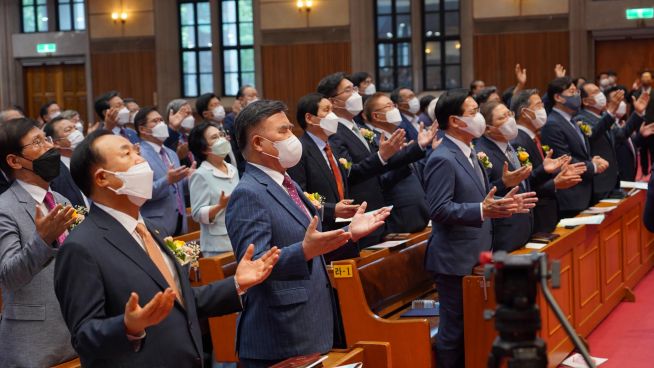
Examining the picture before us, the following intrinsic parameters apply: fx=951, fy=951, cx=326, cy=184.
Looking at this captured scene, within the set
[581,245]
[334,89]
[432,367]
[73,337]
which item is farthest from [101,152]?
[581,245]

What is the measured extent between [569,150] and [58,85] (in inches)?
616

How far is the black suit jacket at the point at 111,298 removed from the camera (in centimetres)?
281

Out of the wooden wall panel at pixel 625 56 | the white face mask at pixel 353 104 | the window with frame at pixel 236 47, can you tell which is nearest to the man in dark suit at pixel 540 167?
the white face mask at pixel 353 104

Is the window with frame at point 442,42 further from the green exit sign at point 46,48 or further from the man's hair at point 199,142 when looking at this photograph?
the man's hair at point 199,142

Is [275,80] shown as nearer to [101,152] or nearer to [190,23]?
[190,23]

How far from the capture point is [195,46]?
1947 cm

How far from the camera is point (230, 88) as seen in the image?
19359mm

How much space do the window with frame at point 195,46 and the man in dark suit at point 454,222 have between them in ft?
48.1

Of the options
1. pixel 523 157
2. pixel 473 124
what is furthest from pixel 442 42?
pixel 473 124

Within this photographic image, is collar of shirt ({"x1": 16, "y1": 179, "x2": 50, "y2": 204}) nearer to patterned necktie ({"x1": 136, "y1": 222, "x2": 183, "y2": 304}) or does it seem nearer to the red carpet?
patterned necktie ({"x1": 136, "y1": 222, "x2": 183, "y2": 304})

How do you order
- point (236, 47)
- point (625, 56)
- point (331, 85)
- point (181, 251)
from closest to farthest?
1. point (181, 251)
2. point (331, 85)
3. point (625, 56)
4. point (236, 47)

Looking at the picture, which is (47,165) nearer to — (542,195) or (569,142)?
(542,195)

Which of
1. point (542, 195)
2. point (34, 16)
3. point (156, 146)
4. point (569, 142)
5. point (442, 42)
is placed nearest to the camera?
point (542, 195)

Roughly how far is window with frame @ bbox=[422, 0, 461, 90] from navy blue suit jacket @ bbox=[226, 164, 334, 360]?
1431 cm
